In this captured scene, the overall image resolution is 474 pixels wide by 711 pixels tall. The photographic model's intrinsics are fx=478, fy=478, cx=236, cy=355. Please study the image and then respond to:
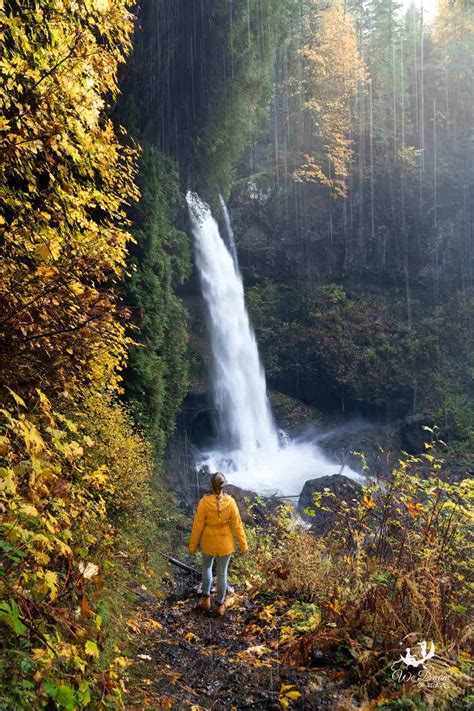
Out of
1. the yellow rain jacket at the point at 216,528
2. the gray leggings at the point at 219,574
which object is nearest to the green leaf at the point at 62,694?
the yellow rain jacket at the point at 216,528

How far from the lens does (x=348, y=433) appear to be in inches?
831

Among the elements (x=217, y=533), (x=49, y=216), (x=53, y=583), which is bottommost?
(x=217, y=533)

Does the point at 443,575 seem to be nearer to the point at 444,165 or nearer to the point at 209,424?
the point at 209,424

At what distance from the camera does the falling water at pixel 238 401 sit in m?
17.4

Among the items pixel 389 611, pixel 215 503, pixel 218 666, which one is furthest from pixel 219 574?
pixel 389 611

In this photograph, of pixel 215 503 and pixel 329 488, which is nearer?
pixel 215 503

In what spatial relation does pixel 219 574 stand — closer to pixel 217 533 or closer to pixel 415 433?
pixel 217 533

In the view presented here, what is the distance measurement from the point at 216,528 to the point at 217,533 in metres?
0.05

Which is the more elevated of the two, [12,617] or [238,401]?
[12,617]

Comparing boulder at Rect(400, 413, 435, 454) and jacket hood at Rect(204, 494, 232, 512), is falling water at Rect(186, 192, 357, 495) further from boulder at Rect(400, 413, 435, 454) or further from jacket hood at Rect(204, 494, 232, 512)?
jacket hood at Rect(204, 494, 232, 512)

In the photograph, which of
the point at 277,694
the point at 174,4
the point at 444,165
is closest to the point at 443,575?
the point at 277,694

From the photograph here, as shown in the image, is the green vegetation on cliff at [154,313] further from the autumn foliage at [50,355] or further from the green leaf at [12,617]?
the green leaf at [12,617]

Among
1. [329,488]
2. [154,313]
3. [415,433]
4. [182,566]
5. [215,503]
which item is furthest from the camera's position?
[415,433]

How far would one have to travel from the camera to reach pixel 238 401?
63.3 ft
